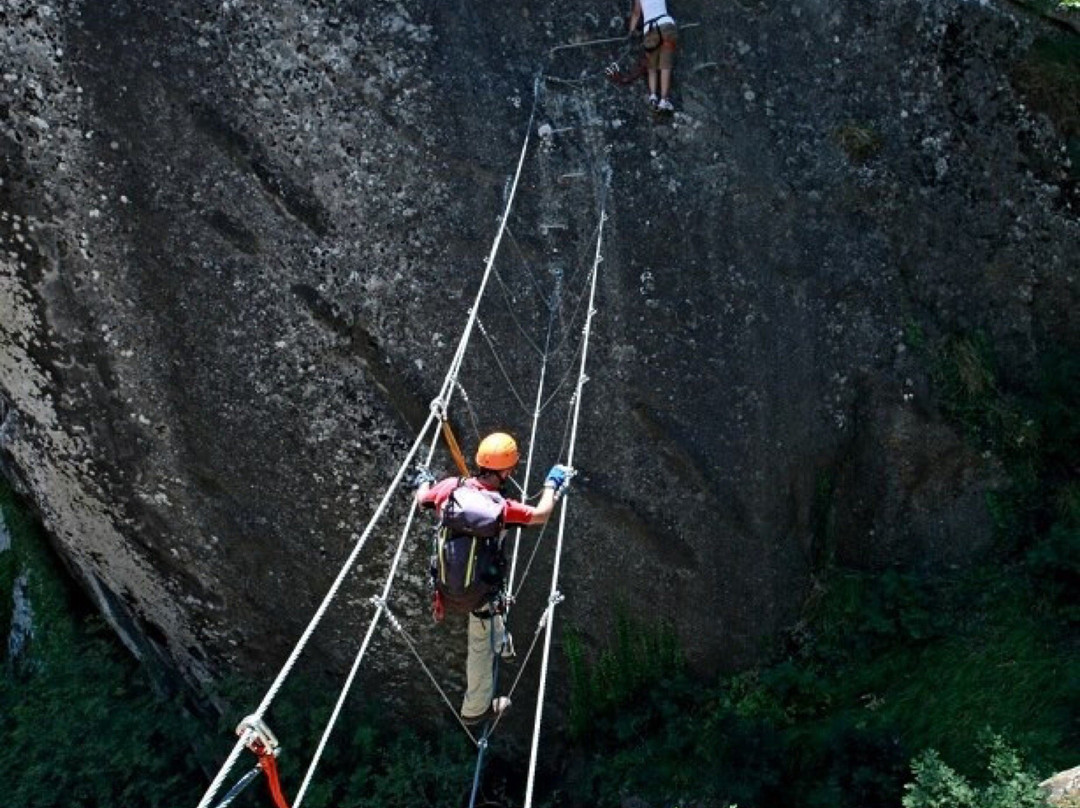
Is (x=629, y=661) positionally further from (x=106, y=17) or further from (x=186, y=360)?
(x=106, y=17)

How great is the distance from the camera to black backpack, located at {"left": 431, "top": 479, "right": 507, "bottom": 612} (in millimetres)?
6340

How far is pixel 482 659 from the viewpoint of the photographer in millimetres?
7422

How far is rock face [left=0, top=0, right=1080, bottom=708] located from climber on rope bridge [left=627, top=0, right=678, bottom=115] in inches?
5.1

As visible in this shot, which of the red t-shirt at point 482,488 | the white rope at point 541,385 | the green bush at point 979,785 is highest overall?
the white rope at point 541,385

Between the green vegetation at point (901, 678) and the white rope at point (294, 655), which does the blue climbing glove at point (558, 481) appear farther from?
the green vegetation at point (901, 678)

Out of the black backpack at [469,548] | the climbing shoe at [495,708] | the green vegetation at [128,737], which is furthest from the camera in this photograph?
the green vegetation at [128,737]

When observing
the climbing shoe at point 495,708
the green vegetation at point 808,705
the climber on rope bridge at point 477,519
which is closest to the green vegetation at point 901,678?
the green vegetation at point 808,705

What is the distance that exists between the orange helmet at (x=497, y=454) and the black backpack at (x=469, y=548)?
138 mm

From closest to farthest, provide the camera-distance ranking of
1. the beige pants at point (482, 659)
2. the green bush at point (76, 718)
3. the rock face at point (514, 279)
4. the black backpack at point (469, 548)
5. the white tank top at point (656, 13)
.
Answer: the black backpack at point (469, 548)
the beige pants at point (482, 659)
the rock face at point (514, 279)
the white tank top at point (656, 13)
the green bush at point (76, 718)

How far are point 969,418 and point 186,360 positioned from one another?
5.26 metres

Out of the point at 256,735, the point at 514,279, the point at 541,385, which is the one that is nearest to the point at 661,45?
the point at 514,279

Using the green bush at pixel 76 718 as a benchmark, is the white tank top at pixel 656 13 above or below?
above

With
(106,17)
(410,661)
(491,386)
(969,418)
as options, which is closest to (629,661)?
(410,661)

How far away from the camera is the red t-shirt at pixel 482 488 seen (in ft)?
21.1
